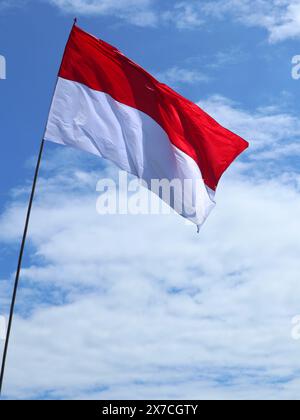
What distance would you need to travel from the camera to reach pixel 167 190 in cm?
2845

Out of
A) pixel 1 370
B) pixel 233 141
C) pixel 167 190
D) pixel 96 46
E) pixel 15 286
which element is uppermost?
pixel 96 46

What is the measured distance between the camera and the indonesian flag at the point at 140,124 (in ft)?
92.5

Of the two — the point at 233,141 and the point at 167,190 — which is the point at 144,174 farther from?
the point at 233,141

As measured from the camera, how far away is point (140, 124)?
29.7 meters

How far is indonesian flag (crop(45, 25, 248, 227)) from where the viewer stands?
28.2 metres

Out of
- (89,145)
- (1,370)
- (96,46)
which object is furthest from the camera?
(96,46)

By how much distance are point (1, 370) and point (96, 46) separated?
445 inches

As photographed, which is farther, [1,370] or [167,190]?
[167,190]
